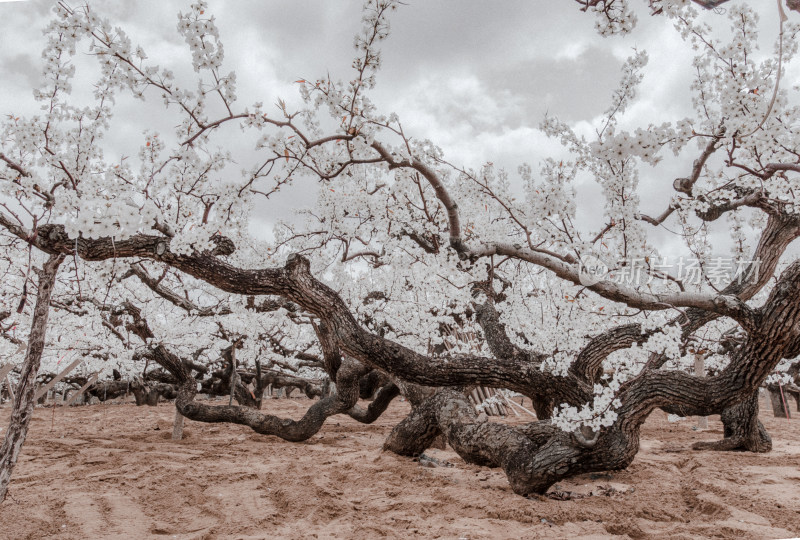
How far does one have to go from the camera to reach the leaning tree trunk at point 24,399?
2855 mm

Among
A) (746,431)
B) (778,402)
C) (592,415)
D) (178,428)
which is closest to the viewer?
(592,415)

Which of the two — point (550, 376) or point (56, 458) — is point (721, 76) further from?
point (56, 458)

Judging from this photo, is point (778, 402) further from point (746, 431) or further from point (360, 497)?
point (360, 497)

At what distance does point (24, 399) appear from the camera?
294 centimetres

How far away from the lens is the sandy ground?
278 centimetres

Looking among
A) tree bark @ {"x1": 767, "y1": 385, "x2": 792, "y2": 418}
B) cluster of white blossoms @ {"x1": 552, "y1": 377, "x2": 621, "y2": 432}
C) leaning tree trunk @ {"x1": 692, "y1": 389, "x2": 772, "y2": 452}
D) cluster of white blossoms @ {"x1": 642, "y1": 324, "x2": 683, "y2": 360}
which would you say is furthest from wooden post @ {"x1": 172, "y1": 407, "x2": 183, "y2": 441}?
tree bark @ {"x1": 767, "y1": 385, "x2": 792, "y2": 418}

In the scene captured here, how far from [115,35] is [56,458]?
14.4ft

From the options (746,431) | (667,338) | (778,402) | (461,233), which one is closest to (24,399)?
(461,233)

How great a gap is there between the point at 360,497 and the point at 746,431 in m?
4.63

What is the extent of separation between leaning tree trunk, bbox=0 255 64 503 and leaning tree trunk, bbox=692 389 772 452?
6568 millimetres

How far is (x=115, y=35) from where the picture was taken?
8.57 feet

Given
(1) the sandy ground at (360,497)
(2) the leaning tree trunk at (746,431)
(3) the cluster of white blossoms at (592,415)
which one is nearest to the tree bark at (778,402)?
(1) the sandy ground at (360,497)

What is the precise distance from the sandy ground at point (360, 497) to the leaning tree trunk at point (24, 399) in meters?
0.31

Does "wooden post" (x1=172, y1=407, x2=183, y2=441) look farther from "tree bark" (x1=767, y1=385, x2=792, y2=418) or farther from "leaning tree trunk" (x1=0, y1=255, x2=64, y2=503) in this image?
"tree bark" (x1=767, y1=385, x2=792, y2=418)
